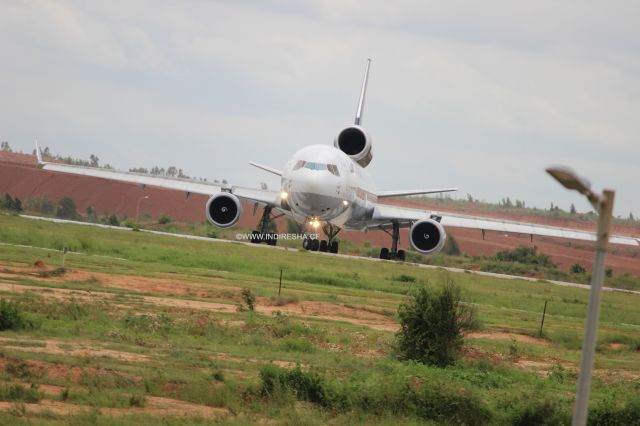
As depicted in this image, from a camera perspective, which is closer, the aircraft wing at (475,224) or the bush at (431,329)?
the bush at (431,329)

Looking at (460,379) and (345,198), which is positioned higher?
(345,198)

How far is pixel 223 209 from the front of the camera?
5672 centimetres

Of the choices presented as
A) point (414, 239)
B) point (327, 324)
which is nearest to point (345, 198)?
point (414, 239)

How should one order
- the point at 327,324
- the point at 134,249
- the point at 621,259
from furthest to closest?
the point at 621,259, the point at 134,249, the point at 327,324

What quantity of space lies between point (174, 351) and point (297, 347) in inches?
137

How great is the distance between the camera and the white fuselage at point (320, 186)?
49.6m

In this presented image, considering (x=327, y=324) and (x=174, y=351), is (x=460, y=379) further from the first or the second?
(x=327, y=324)

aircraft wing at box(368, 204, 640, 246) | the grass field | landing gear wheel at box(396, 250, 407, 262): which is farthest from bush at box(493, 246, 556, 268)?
the grass field

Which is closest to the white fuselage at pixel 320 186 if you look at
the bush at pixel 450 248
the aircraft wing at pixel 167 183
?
the aircraft wing at pixel 167 183

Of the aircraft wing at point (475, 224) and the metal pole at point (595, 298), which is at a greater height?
the aircraft wing at point (475, 224)

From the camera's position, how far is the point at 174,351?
75.4ft

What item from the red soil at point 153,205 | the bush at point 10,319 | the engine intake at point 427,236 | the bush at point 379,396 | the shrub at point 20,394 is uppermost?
the red soil at point 153,205

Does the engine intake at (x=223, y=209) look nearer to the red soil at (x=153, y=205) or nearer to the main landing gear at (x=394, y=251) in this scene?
the main landing gear at (x=394, y=251)

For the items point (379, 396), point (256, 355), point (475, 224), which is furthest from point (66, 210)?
Answer: point (379, 396)
